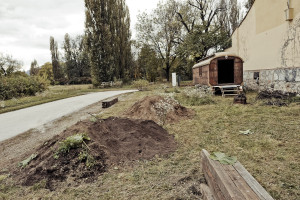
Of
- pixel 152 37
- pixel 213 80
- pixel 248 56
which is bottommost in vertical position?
pixel 213 80

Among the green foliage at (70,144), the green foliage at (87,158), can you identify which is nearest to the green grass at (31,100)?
the green foliage at (70,144)

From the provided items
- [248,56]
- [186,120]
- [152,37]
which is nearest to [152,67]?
[152,37]

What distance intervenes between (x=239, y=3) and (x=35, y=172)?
34120 mm

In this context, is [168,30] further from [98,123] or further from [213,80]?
[98,123]

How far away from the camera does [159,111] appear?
289 inches

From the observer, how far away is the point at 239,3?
2931cm

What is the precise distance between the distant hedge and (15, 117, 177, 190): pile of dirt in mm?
13525

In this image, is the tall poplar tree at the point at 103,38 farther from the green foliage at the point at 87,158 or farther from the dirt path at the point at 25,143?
the green foliage at the point at 87,158

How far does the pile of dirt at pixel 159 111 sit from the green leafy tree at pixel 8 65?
21.6 m

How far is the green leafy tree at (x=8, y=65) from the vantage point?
22328 millimetres

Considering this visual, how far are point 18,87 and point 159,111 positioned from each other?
Answer: 13.9 meters

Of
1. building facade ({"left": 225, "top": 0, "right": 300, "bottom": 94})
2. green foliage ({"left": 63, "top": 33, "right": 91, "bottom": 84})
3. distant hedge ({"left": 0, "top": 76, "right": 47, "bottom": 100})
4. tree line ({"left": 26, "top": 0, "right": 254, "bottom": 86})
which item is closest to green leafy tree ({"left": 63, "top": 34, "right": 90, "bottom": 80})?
green foliage ({"left": 63, "top": 33, "right": 91, "bottom": 84})

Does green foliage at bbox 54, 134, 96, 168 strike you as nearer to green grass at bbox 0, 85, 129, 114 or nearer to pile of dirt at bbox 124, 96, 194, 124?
pile of dirt at bbox 124, 96, 194, 124

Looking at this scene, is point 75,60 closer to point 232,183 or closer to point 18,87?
point 18,87
